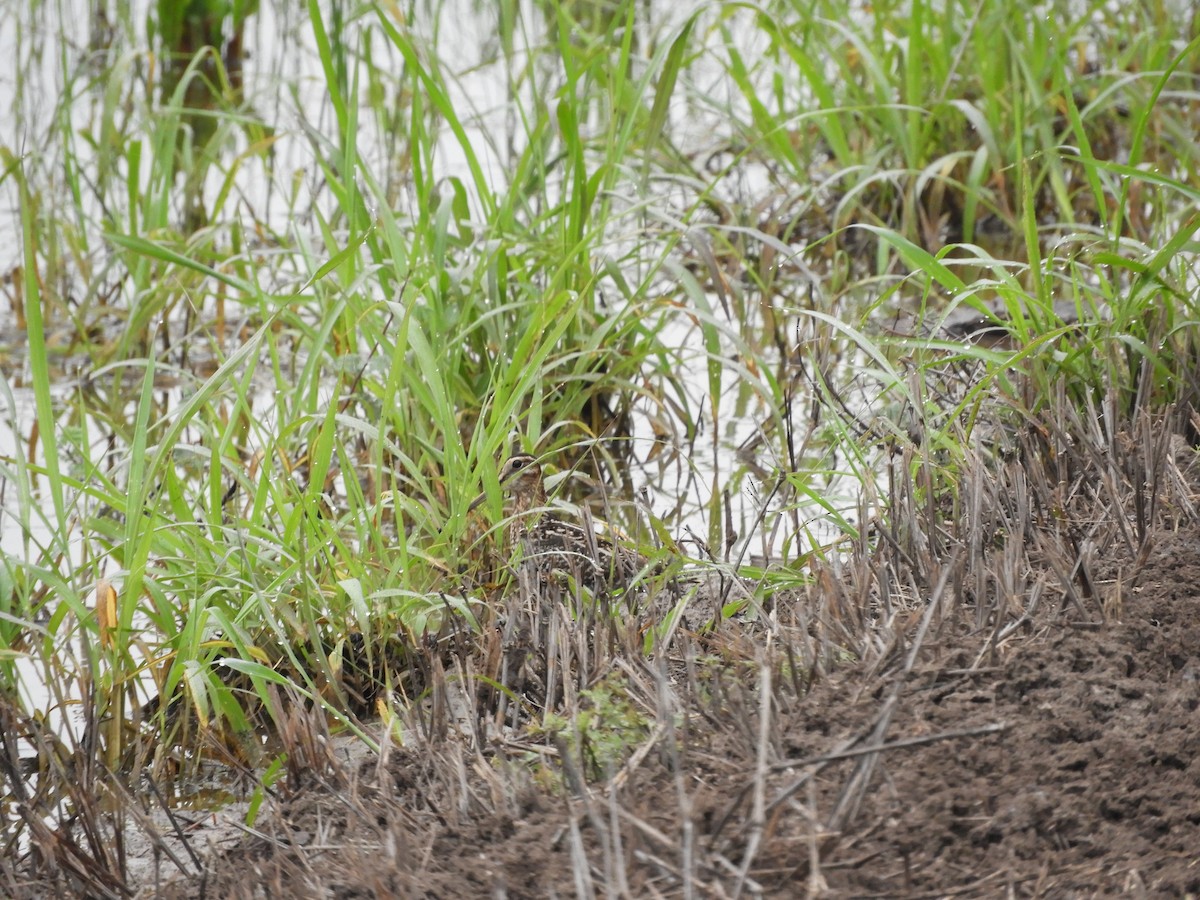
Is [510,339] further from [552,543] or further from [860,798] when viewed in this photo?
[860,798]

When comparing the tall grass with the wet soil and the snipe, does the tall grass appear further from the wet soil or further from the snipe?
the wet soil

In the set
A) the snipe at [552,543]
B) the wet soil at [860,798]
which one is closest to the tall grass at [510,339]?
the snipe at [552,543]

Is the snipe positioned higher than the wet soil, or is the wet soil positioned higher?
the snipe

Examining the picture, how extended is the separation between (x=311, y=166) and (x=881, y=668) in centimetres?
347

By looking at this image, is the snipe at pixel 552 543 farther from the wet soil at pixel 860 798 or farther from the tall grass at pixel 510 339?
the wet soil at pixel 860 798

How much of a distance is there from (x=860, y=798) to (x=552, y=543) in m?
0.96

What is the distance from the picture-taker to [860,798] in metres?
1.30

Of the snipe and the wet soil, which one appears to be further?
the snipe

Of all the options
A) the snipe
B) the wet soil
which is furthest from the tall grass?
the wet soil

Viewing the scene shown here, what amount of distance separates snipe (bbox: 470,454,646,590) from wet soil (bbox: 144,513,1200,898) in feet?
1.35

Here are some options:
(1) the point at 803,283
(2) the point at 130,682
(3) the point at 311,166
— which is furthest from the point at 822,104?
(2) the point at 130,682

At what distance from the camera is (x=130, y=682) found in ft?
6.75

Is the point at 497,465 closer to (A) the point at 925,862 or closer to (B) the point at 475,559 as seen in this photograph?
(B) the point at 475,559

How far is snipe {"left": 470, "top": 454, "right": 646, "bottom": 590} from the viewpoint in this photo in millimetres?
2064
